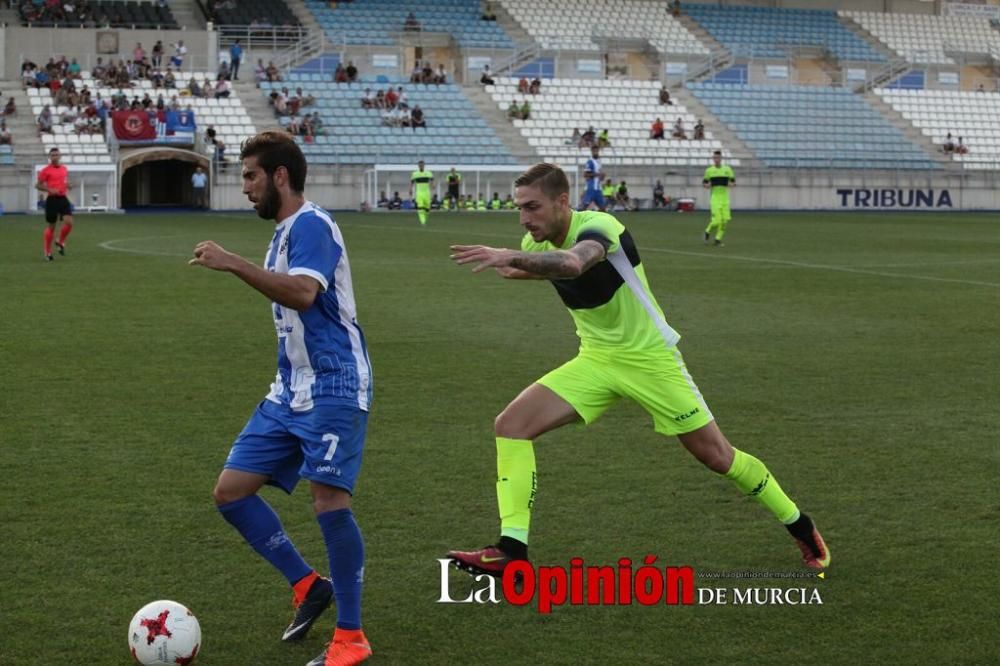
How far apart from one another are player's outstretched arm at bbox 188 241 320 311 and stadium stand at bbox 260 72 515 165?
43.9 m

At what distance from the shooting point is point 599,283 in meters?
6.25

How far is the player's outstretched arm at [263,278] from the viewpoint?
15.1 ft

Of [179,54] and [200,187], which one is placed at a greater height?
[179,54]

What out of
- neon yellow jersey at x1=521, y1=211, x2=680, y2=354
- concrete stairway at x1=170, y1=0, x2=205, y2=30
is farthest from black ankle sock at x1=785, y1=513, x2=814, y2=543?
concrete stairway at x1=170, y1=0, x2=205, y2=30

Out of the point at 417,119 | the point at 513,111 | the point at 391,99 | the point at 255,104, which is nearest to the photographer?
the point at 255,104

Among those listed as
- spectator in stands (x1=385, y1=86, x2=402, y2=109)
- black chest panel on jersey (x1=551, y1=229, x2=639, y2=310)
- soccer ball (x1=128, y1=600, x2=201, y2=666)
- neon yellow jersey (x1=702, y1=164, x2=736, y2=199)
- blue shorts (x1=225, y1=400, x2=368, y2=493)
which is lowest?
soccer ball (x1=128, y1=600, x2=201, y2=666)

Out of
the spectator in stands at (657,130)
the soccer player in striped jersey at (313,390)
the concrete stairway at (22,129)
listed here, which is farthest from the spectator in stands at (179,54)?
the soccer player in striped jersey at (313,390)

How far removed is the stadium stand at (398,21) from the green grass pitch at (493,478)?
1585 inches

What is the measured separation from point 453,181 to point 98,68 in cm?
1339

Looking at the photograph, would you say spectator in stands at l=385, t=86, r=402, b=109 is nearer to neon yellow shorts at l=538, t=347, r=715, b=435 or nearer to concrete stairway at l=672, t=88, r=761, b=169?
concrete stairway at l=672, t=88, r=761, b=169

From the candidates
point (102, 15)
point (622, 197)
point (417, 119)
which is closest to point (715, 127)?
point (622, 197)

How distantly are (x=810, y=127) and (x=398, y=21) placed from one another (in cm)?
1735

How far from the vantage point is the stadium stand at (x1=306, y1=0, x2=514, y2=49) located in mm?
56906

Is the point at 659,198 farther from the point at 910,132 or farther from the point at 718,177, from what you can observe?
the point at 718,177
